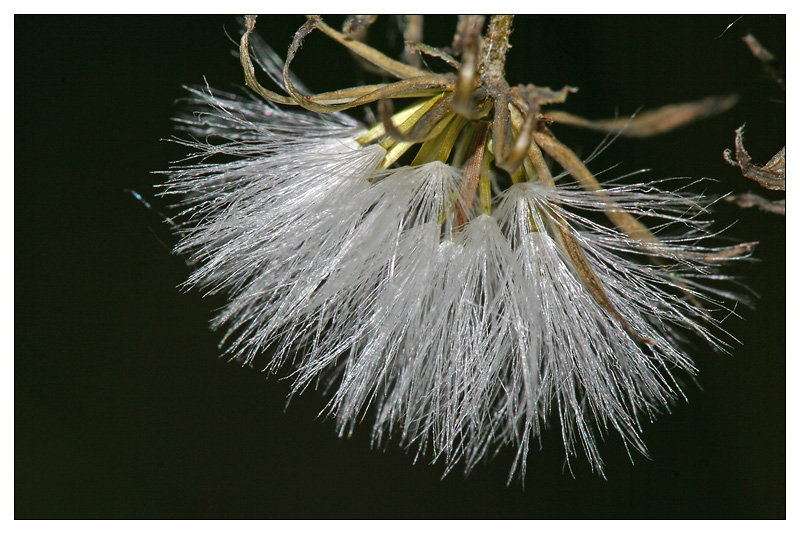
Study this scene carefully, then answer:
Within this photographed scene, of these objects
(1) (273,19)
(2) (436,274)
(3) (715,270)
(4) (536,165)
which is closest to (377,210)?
(2) (436,274)

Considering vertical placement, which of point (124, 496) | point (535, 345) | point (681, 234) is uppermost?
point (681, 234)

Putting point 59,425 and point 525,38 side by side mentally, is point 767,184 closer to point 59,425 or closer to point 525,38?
point 525,38

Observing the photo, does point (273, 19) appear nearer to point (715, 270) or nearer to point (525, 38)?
point (525, 38)

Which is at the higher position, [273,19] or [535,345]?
[273,19]

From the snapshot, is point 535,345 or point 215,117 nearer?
point 535,345

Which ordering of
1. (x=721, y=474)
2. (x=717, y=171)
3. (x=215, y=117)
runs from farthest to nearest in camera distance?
(x=721, y=474), (x=717, y=171), (x=215, y=117)

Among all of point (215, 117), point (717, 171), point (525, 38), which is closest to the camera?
point (215, 117)
